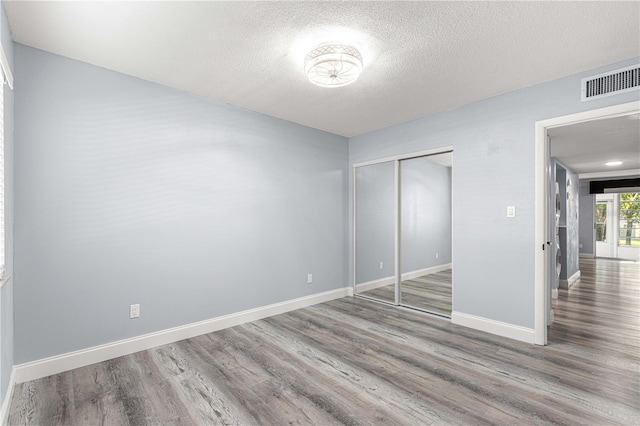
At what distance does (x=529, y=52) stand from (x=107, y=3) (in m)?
3.04

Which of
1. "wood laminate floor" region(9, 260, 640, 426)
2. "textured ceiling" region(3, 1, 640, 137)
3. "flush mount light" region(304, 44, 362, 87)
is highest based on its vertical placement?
"textured ceiling" region(3, 1, 640, 137)

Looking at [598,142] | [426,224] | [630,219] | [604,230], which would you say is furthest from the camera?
[604,230]

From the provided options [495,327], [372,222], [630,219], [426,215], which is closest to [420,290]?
[372,222]

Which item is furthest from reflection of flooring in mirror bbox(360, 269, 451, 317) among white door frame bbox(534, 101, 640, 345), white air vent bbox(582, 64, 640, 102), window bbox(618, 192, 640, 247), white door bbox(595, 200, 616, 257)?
window bbox(618, 192, 640, 247)

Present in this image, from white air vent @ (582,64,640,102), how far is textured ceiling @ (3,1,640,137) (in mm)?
113

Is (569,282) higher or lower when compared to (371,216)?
lower

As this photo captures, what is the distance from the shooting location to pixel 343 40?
221 cm

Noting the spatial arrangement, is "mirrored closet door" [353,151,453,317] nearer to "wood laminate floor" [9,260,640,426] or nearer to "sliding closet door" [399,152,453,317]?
"sliding closet door" [399,152,453,317]

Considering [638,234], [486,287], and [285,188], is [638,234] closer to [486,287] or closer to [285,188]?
→ [486,287]

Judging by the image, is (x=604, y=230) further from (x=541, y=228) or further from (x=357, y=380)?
(x=357, y=380)

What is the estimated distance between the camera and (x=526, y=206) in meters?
3.00

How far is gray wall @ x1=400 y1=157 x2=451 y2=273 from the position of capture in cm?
553

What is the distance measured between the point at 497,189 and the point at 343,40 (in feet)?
→ 7.43

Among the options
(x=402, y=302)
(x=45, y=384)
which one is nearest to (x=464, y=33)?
(x=402, y=302)
